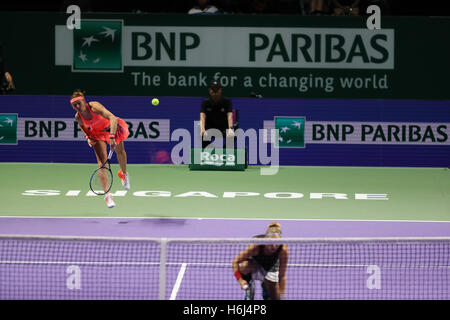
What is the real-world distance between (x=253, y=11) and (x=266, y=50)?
1.10m

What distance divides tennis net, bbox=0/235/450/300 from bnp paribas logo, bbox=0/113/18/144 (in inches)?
309

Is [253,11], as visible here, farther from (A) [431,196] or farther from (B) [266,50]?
(A) [431,196]

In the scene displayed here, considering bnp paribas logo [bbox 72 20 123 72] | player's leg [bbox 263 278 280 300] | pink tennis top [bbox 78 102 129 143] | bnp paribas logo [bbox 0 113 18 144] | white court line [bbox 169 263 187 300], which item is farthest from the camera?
bnp paribas logo [bbox 72 20 123 72]

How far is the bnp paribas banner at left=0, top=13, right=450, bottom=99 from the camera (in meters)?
18.8

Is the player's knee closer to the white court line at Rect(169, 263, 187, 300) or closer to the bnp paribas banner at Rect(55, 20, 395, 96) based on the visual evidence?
the white court line at Rect(169, 263, 187, 300)

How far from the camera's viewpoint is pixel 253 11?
63.8 feet

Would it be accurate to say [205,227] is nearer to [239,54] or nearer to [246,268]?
[246,268]

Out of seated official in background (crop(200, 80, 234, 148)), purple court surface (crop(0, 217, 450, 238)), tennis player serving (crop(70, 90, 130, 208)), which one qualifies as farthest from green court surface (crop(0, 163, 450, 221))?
seated official in background (crop(200, 80, 234, 148))

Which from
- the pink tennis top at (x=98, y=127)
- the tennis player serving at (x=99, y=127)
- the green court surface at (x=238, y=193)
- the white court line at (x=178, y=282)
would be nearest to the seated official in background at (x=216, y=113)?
the green court surface at (x=238, y=193)

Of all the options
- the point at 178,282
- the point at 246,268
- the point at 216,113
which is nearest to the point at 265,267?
the point at 246,268

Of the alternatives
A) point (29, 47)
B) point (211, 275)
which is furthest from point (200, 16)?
point (211, 275)

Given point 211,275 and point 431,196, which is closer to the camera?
point 211,275

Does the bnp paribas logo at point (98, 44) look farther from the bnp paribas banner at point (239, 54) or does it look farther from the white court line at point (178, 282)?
the white court line at point (178, 282)

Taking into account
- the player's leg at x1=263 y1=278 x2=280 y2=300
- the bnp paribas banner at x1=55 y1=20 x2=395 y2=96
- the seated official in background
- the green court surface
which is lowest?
the player's leg at x1=263 y1=278 x2=280 y2=300
